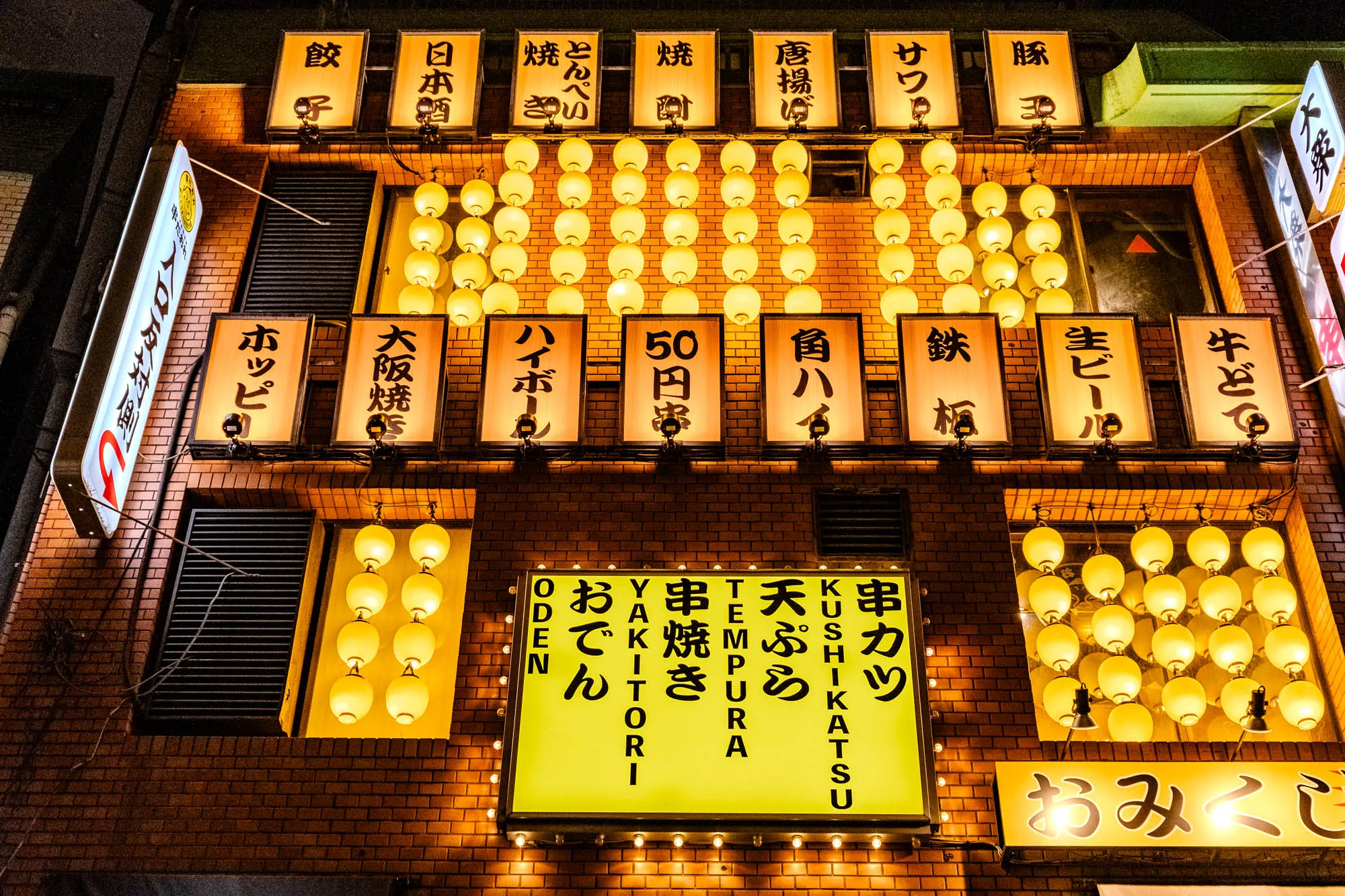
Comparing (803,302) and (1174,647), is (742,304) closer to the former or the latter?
(803,302)

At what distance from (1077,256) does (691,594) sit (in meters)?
6.35

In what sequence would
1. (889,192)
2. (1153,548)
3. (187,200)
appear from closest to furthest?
(1153,548)
(187,200)
(889,192)

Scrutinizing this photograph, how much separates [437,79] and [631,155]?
8.38 ft

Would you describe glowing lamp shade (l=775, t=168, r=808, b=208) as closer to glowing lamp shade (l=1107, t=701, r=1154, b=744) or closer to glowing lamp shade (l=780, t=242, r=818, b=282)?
glowing lamp shade (l=780, t=242, r=818, b=282)

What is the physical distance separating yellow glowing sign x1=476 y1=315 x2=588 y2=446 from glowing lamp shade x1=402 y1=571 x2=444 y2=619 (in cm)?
135

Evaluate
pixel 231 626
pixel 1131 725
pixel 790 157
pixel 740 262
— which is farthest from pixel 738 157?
pixel 231 626

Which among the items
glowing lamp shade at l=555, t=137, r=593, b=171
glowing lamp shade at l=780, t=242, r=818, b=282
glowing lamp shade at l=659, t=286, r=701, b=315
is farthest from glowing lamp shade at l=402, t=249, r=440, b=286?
glowing lamp shade at l=780, t=242, r=818, b=282

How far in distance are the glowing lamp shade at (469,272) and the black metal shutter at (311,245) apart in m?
1.30

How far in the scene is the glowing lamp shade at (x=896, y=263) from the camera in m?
10.7

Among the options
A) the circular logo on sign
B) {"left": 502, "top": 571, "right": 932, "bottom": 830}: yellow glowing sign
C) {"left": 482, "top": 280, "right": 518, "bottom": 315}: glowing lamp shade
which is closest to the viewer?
{"left": 502, "top": 571, "right": 932, "bottom": 830}: yellow glowing sign

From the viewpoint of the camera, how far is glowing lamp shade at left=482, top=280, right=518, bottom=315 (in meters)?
10.6

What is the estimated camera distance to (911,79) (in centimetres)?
1203

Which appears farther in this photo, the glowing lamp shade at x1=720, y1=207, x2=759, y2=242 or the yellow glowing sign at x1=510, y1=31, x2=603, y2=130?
the yellow glowing sign at x1=510, y1=31, x2=603, y2=130

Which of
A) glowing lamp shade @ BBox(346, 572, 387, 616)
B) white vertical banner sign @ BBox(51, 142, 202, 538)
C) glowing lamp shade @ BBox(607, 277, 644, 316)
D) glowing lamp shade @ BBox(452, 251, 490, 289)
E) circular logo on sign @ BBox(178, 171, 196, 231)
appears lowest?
glowing lamp shade @ BBox(346, 572, 387, 616)
